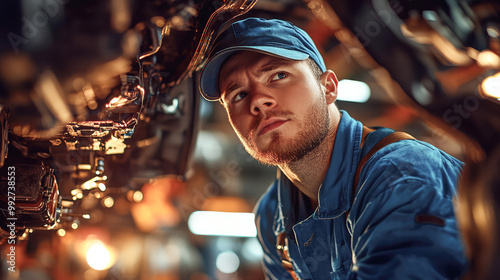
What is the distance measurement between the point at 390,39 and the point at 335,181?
60 centimetres

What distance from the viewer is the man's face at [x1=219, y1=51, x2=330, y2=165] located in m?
1.24

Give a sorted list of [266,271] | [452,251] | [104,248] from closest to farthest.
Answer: [452,251] < [266,271] < [104,248]

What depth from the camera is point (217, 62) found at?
4.53 feet

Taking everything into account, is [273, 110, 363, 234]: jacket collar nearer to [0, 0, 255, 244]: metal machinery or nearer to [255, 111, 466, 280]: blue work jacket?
[255, 111, 466, 280]: blue work jacket

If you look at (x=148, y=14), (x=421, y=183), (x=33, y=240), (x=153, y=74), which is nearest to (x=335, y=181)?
(x=421, y=183)

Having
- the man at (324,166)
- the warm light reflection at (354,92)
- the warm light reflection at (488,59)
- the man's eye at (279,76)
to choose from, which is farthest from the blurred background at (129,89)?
the warm light reflection at (354,92)

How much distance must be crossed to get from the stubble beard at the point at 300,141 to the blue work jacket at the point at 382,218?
98mm

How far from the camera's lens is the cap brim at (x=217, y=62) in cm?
124

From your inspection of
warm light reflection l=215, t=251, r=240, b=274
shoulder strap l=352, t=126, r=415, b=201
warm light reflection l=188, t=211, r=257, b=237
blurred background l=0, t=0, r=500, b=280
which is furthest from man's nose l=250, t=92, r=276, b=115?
warm light reflection l=215, t=251, r=240, b=274

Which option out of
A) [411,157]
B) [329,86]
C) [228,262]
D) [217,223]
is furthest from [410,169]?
[228,262]

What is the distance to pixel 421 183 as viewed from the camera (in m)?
0.92

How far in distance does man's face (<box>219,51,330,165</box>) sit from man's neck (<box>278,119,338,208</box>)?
0.05m

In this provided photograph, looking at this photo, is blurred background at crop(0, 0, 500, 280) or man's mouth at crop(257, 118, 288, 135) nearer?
blurred background at crop(0, 0, 500, 280)

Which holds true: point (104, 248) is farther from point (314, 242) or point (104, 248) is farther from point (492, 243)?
point (492, 243)
